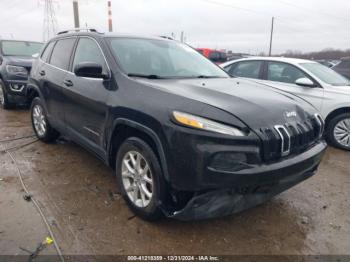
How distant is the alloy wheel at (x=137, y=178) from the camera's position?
2750mm

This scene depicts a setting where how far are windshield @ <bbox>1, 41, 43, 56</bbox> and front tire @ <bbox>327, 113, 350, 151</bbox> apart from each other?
25.0ft

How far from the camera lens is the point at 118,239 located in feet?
8.62

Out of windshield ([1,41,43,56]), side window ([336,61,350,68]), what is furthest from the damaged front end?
windshield ([1,41,43,56])

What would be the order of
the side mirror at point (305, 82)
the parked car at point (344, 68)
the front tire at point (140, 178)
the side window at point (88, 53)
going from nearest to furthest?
the front tire at point (140, 178) → the side window at point (88, 53) → the side mirror at point (305, 82) → the parked car at point (344, 68)

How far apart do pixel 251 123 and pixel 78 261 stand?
5.57 ft

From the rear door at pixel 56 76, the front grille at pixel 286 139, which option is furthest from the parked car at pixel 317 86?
the rear door at pixel 56 76

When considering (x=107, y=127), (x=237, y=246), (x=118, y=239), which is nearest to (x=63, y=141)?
(x=107, y=127)

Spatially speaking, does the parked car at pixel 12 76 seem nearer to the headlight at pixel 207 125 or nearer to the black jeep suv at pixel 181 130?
the black jeep suv at pixel 181 130

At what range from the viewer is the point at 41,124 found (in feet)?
16.4

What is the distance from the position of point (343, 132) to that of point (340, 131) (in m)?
0.05

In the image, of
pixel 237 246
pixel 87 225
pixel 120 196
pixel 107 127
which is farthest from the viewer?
pixel 120 196

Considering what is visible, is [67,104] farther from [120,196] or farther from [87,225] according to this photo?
[87,225]

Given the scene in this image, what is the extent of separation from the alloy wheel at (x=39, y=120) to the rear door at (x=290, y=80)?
4293 mm

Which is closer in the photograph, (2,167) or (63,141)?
(2,167)
